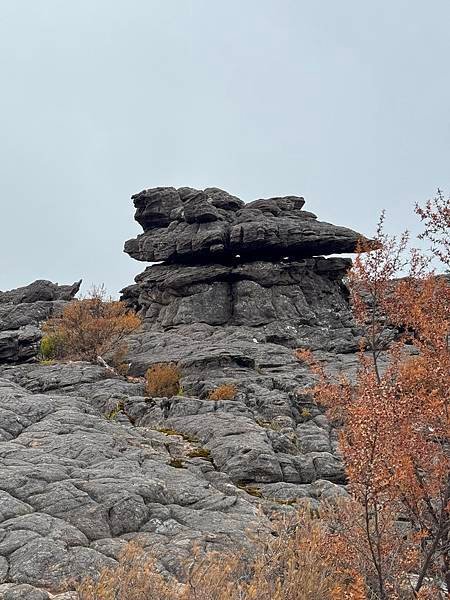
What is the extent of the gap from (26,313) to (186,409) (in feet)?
98.6

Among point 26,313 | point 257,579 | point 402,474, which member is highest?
point 26,313

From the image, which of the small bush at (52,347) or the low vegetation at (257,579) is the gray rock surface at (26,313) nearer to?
the small bush at (52,347)

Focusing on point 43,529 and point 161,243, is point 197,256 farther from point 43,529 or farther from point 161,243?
point 43,529

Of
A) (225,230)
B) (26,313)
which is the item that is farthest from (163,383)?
(26,313)

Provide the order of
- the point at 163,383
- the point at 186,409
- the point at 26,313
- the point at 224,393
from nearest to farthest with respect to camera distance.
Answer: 1. the point at 186,409
2. the point at 224,393
3. the point at 163,383
4. the point at 26,313

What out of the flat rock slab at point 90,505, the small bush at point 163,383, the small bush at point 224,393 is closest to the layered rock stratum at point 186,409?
the flat rock slab at point 90,505

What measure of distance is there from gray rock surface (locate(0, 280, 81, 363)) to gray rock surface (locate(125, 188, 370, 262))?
30.4 feet

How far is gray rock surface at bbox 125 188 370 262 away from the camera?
46.6 metres

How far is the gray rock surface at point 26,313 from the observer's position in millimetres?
34531

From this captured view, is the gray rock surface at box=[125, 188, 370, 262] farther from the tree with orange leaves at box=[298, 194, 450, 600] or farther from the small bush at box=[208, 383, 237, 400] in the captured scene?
the tree with orange leaves at box=[298, 194, 450, 600]

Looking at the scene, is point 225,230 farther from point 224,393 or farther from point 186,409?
point 186,409

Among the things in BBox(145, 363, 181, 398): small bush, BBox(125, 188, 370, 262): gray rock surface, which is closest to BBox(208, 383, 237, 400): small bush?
BBox(145, 363, 181, 398): small bush

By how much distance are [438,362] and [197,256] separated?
130 feet

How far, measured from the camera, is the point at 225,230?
4762 cm
